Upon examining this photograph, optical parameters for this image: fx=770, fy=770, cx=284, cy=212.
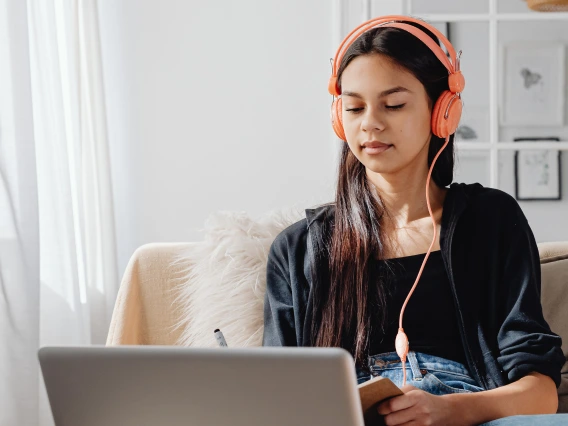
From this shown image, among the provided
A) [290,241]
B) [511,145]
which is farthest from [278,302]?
[511,145]

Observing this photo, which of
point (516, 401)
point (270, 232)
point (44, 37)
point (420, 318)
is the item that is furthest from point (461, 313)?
point (44, 37)

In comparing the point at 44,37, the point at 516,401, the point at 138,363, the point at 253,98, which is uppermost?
the point at 44,37

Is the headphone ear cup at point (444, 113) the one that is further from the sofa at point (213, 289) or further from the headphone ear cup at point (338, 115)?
the sofa at point (213, 289)

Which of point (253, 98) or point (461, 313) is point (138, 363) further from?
point (253, 98)

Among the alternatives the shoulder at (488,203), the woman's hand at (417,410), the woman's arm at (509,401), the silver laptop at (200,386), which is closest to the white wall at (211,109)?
the shoulder at (488,203)

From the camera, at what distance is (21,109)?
5.58 ft

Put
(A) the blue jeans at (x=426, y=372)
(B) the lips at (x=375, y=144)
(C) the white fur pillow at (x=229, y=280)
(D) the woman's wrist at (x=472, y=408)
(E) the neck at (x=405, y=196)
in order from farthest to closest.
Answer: (C) the white fur pillow at (x=229, y=280) → (E) the neck at (x=405, y=196) → (B) the lips at (x=375, y=144) → (A) the blue jeans at (x=426, y=372) → (D) the woman's wrist at (x=472, y=408)

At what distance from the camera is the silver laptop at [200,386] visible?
740 mm

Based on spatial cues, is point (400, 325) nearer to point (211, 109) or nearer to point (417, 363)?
point (417, 363)

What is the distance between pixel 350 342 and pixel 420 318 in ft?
0.44

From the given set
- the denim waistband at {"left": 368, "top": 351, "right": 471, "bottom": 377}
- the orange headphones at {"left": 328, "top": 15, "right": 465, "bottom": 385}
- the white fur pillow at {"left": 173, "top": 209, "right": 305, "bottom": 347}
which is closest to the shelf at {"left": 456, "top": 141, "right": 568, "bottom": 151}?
the white fur pillow at {"left": 173, "top": 209, "right": 305, "bottom": 347}

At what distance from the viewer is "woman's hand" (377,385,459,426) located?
3.38ft

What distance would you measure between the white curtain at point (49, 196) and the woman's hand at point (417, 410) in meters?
0.94

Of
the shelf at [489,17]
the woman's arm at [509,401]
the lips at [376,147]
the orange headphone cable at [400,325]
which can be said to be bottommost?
the woman's arm at [509,401]
